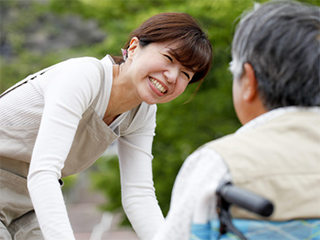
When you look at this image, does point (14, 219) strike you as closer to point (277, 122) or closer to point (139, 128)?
point (139, 128)

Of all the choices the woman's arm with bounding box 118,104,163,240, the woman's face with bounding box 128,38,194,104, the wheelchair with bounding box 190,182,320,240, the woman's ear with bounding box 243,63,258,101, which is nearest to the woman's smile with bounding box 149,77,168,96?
the woman's face with bounding box 128,38,194,104

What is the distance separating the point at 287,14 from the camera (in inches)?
48.9

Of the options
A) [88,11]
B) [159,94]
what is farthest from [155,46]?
[88,11]

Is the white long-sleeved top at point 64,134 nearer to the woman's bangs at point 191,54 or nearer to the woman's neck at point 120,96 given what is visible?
the woman's neck at point 120,96

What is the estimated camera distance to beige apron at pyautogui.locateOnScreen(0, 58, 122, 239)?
195 centimetres

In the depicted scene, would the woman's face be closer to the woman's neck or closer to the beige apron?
the woman's neck

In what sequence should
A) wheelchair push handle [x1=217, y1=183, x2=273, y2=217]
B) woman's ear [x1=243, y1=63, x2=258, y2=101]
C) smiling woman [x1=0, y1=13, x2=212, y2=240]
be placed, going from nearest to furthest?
wheelchair push handle [x1=217, y1=183, x2=273, y2=217] < woman's ear [x1=243, y1=63, x2=258, y2=101] < smiling woman [x1=0, y1=13, x2=212, y2=240]

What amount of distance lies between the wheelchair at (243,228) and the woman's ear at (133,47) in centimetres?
99

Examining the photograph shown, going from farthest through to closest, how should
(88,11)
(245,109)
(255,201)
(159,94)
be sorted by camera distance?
(88,11) → (159,94) → (245,109) → (255,201)

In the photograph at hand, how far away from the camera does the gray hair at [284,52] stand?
1.21 metres

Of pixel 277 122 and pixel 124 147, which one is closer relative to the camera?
pixel 277 122

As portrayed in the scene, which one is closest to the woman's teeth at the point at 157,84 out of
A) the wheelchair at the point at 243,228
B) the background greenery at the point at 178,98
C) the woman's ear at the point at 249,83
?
the woman's ear at the point at 249,83

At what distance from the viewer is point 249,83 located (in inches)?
50.8

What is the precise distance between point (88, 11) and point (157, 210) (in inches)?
199
